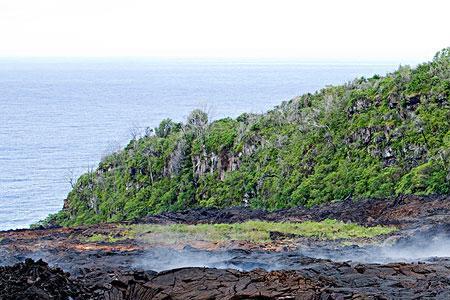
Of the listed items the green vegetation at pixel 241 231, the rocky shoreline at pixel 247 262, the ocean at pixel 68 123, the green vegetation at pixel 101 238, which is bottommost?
the ocean at pixel 68 123

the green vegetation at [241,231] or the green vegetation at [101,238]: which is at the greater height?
the green vegetation at [241,231]

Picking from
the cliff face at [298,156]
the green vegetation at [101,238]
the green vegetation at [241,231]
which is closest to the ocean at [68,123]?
the cliff face at [298,156]

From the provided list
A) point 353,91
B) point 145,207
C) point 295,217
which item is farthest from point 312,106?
point 295,217

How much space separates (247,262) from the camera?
80.5 ft

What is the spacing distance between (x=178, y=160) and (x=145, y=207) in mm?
4051

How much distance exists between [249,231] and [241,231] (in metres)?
0.36

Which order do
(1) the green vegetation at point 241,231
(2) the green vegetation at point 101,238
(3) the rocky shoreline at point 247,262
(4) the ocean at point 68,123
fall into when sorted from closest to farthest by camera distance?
(3) the rocky shoreline at point 247,262 < (1) the green vegetation at point 241,231 < (2) the green vegetation at point 101,238 < (4) the ocean at point 68,123

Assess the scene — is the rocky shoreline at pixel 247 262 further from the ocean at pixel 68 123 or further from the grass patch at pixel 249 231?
the ocean at pixel 68 123

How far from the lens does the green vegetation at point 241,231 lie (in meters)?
31.2

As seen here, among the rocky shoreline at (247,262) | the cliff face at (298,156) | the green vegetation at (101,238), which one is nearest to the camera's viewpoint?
the rocky shoreline at (247,262)

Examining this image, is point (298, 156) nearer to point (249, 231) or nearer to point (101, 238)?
point (249, 231)

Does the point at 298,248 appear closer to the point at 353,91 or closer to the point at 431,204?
the point at 431,204

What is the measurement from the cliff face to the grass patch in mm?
8241

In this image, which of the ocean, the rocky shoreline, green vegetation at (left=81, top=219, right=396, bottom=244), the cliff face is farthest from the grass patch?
the ocean
